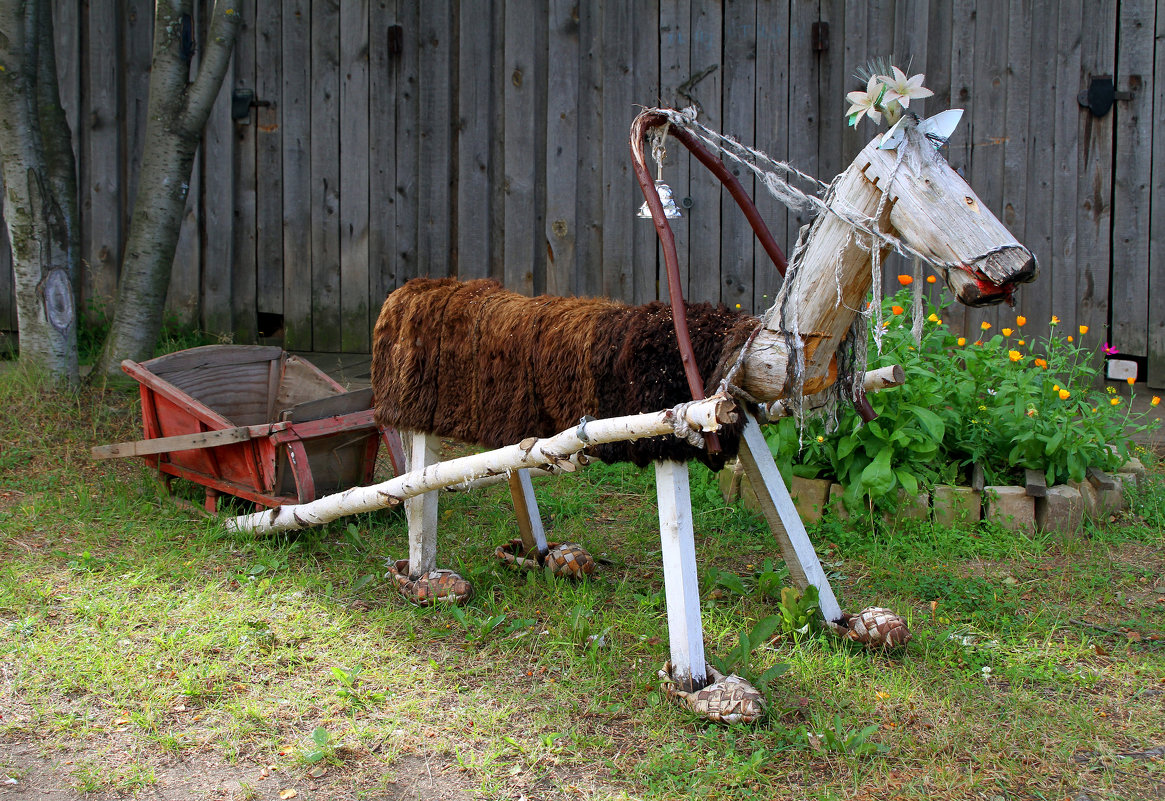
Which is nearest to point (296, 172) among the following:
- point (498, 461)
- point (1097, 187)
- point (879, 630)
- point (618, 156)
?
point (618, 156)

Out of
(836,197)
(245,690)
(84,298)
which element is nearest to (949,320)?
(836,197)

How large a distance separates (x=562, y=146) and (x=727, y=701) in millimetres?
4199

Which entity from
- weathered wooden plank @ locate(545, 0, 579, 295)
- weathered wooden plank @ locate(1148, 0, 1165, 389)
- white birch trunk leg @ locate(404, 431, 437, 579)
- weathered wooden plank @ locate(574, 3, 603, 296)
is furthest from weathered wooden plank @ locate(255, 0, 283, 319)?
weathered wooden plank @ locate(1148, 0, 1165, 389)

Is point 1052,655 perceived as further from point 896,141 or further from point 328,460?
point 328,460

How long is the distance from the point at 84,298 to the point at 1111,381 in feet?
22.0

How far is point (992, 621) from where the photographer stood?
3.25 metres

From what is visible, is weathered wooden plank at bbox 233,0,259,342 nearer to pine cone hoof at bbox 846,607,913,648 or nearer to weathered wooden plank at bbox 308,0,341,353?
weathered wooden plank at bbox 308,0,341,353

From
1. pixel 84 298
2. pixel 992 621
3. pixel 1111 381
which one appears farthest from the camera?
pixel 84 298

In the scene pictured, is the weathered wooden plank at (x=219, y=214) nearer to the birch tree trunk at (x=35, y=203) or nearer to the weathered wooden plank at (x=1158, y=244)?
the birch tree trunk at (x=35, y=203)

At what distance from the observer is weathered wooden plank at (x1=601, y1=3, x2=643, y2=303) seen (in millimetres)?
5785

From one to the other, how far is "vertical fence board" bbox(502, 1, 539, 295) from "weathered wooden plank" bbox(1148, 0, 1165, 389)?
12.0ft

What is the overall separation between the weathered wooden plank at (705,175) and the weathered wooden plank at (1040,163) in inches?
71.0

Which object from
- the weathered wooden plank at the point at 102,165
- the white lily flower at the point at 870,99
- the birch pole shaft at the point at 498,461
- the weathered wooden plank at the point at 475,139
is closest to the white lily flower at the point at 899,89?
the white lily flower at the point at 870,99

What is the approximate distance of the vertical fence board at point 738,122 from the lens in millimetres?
5695
